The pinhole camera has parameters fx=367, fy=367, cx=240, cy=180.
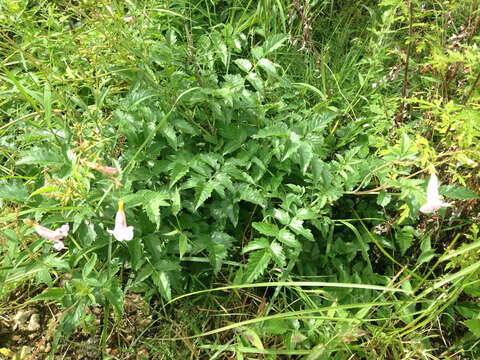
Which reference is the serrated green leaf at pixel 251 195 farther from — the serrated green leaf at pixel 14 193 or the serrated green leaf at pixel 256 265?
the serrated green leaf at pixel 14 193

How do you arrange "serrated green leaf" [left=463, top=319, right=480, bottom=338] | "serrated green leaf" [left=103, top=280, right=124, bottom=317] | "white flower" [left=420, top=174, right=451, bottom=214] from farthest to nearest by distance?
1. "serrated green leaf" [left=463, top=319, right=480, bottom=338]
2. "serrated green leaf" [left=103, top=280, right=124, bottom=317]
3. "white flower" [left=420, top=174, right=451, bottom=214]

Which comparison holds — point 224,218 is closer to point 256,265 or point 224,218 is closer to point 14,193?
point 256,265

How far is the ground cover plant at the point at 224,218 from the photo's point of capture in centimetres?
144

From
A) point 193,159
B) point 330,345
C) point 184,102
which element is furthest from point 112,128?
point 330,345

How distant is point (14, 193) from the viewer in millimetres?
1478

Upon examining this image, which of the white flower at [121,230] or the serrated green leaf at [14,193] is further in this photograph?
the serrated green leaf at [14,193]

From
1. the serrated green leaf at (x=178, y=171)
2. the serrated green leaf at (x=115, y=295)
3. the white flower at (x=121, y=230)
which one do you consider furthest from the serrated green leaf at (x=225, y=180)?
the serrated green leaf at (x=115, y=295)

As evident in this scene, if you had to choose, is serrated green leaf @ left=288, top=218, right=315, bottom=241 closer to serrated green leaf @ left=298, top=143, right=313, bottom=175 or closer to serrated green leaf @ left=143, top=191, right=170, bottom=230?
serrated green leaf @ left=298, top=143, right=313, bottom=175

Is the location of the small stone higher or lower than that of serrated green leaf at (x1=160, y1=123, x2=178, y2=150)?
lower

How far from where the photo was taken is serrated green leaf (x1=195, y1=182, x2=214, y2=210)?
146 cm

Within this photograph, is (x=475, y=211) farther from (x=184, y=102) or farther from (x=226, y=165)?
(x=184, y=102)

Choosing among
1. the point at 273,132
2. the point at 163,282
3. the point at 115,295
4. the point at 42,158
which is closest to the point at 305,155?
the point at 273,132

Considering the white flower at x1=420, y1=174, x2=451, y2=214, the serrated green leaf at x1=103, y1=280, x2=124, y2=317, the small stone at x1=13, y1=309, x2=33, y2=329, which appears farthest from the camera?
the small stone at x1=13, y1=309, x2=33, y2=329

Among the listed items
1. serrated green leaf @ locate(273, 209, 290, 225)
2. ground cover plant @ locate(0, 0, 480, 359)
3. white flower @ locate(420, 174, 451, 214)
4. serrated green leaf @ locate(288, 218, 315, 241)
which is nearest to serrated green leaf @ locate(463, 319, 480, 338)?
ground cover plant @ locate(0, 0, 480, 359)
